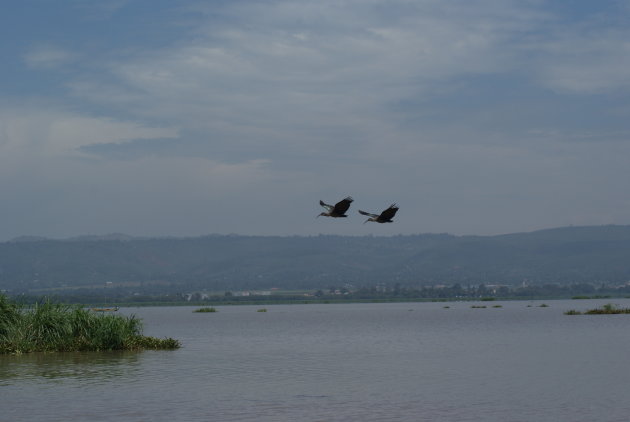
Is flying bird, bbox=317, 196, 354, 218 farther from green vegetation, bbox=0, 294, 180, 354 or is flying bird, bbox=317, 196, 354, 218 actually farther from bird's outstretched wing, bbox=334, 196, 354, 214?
green vegetation, bbox=0, 294, 180, 354

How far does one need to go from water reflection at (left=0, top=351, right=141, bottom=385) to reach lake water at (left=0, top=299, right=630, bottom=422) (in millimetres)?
56

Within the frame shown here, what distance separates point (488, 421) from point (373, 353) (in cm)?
2692

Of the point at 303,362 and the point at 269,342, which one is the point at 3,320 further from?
the point at 269,342

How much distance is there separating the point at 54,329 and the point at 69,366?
5292mm

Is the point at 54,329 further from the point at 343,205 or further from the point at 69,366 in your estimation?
the point at 343,205

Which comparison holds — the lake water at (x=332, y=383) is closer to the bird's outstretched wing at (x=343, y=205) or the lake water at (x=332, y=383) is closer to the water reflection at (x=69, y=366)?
the water reflection at (x=69, y=366)

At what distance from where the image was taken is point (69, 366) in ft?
147

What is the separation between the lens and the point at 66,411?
100 feet

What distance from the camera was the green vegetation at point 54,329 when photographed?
49094 millimetres

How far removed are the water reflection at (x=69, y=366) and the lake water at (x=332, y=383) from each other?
0.18 ft

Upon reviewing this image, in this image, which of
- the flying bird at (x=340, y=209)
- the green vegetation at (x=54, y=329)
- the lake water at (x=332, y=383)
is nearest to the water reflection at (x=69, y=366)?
the lake water at (x=332, y=383)

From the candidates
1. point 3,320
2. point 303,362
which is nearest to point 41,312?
point 3,320

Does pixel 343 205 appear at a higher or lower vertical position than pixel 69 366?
higher

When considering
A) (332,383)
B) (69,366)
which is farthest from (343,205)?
(69,366)
